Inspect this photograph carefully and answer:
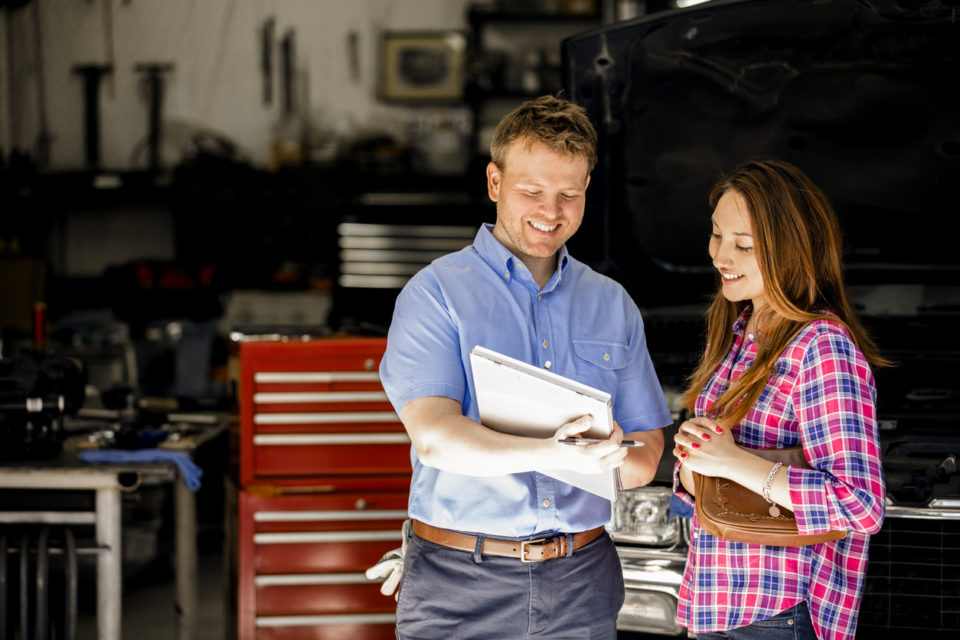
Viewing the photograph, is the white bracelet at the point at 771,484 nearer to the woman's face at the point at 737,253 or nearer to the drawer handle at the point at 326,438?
the woman's face at the point at 737,253

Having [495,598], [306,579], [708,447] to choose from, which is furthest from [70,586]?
[708,447]

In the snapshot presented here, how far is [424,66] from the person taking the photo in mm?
5301

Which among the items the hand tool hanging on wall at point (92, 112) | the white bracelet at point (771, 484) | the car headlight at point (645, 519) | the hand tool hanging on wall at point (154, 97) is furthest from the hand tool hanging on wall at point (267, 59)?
the white bracelet at point (771, 484)

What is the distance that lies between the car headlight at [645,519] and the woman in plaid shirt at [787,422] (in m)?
0.26

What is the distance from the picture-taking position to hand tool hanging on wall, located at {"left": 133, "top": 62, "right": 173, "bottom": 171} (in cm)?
532

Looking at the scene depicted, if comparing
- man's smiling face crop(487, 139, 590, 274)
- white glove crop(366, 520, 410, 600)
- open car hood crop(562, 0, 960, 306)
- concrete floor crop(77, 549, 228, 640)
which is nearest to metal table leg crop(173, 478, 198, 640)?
concrete floor crop(77, 549, 228, 640)

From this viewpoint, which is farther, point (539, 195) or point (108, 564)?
point (108, 564)

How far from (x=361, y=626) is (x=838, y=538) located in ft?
4.78

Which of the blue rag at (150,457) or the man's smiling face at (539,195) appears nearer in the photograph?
the man's smiling face at (539,195)

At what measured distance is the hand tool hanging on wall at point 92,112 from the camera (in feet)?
17.4

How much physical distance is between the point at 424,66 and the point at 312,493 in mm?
3472

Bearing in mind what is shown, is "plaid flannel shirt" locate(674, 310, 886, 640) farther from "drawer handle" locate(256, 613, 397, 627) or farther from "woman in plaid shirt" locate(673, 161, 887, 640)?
"drawer handle" locate(256, 613, 397, 627)

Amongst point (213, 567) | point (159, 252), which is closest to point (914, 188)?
point (213, 567)

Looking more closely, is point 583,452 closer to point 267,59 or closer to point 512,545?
point 512,545
